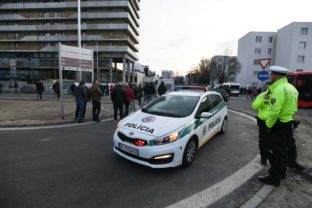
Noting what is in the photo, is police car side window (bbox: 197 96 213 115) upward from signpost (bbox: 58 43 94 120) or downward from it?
downward

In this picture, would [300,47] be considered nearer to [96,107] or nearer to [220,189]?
[96,107]

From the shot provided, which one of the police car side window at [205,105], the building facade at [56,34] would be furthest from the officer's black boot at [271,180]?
the building facade at [56,34]

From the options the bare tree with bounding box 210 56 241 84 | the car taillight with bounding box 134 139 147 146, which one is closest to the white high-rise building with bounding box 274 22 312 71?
the bare tree with bounding box 210 56 241 84

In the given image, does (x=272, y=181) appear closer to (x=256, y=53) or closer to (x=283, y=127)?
(x=283, y=127)

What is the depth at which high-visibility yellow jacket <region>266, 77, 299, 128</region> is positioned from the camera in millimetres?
2910

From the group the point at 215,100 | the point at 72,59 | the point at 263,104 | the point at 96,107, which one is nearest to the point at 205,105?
the point at 215,100

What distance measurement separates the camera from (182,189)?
322 cm

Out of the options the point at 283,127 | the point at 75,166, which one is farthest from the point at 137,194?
the point at 283,127

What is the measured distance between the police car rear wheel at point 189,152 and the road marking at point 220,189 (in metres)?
0.74

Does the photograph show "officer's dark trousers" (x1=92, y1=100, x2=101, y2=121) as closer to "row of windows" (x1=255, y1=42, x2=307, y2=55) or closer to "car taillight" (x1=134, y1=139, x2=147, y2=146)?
"car taillight" (x1=134, y1=139, x2=147, y2=146)

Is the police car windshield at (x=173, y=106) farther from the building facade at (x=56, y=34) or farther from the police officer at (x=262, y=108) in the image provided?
the building facade at (x=56, y=34)

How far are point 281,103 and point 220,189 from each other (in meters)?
1.73

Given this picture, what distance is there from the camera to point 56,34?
153 ft

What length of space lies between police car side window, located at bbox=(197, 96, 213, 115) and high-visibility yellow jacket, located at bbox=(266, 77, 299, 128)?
1.70 m
